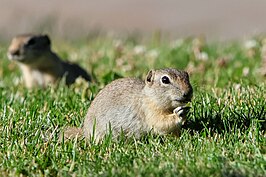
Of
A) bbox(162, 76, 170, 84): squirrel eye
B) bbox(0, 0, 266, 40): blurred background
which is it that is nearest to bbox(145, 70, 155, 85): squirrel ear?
bbox(162, 76, 170, 84): squirrel eye

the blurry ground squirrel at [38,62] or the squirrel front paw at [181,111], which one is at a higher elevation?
the blurry ground squirrel at [38,62]

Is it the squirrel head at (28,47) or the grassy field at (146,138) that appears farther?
the squirrel head at (28,47)

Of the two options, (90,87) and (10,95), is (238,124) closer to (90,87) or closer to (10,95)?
(90,87)

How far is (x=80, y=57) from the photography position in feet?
34.0

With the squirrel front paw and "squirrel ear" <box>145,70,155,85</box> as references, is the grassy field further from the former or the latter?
"squirrel ear" <box>145,70,155,85</box>

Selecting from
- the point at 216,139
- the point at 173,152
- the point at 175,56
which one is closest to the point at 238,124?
the point at 216,139

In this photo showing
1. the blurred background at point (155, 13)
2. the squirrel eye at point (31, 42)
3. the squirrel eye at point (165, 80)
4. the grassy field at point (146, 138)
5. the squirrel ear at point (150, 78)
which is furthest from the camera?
the blurred background at point (155, 13)

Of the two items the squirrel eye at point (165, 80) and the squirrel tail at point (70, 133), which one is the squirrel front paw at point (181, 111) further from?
the squirrel tail at point (70, 133)

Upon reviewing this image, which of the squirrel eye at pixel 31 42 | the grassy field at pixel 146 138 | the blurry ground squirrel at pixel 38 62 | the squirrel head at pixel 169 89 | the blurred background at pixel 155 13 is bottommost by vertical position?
the grassy field at pixel 146 138

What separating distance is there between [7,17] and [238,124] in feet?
34.7

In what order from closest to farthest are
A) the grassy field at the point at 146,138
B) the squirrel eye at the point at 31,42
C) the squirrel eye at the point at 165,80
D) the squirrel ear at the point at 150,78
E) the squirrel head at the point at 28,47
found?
the grassy field at the point at 146,138, the squirrel eye at the point at 165,80, the squirrel ear at the point at 150,78, the squirrel head at the point at 28,47, the squirrel eye at the point at 31,42

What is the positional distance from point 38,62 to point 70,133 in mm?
3942

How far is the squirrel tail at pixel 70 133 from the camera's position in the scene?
5598 mm

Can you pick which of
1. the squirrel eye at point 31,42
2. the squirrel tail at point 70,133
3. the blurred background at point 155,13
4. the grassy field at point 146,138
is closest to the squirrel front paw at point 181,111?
the grassy field at point 146,138
